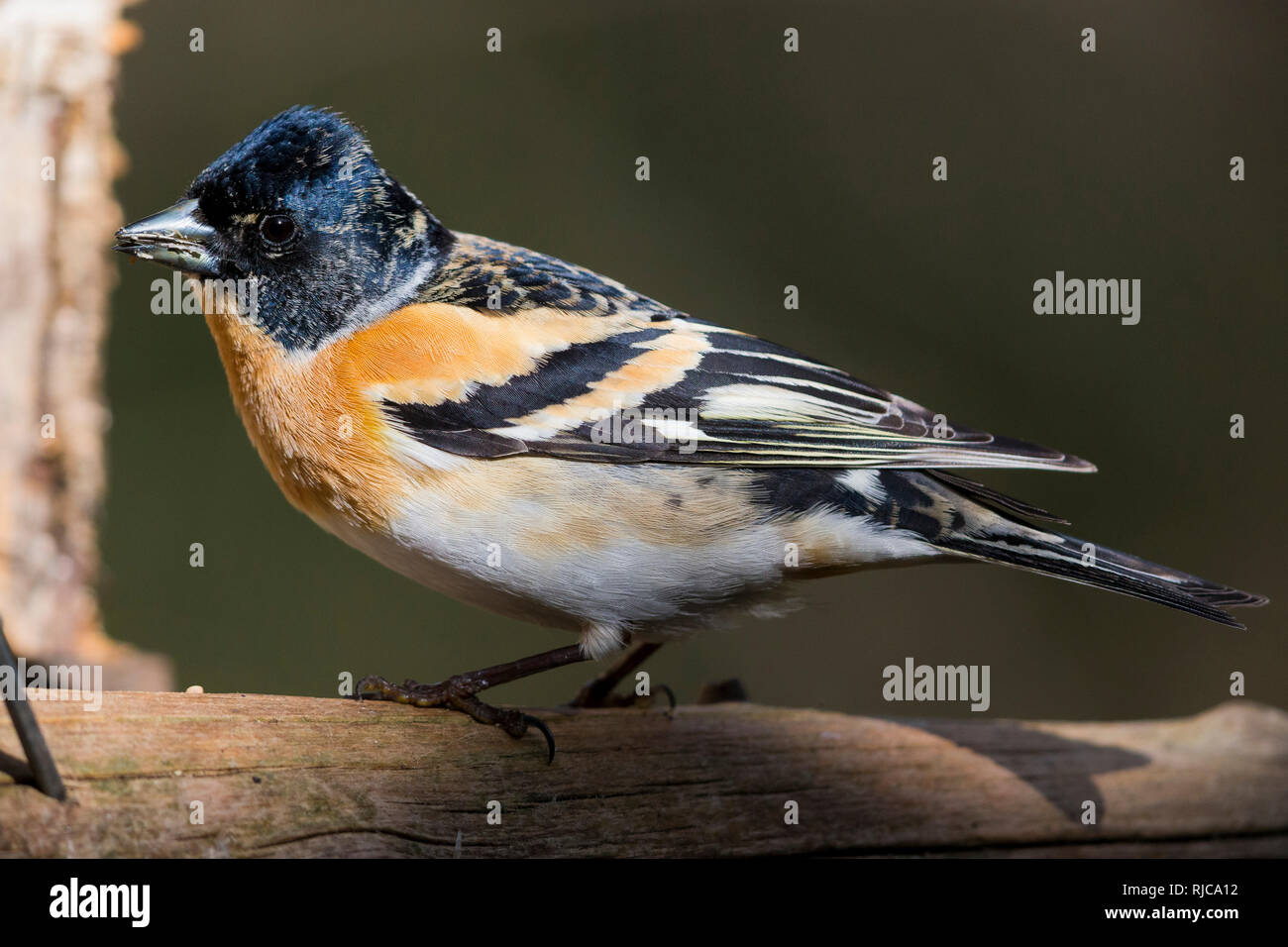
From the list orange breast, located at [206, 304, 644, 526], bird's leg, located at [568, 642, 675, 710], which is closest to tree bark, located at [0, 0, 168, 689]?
orange breast, located at [206, 304, 644, 526]

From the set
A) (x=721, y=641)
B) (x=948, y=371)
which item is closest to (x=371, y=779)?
(x=721, y=641)

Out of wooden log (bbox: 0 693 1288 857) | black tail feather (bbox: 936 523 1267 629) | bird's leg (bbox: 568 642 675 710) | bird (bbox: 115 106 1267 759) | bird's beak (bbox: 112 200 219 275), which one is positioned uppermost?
bird's beak (bbox: 112 200 219 275)

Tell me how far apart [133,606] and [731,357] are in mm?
3177

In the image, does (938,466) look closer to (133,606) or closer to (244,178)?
(244,178)

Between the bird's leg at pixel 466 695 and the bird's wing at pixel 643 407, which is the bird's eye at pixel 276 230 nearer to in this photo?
the bird's wing at pixel 643 407

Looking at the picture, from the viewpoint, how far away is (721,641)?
600 centimetres

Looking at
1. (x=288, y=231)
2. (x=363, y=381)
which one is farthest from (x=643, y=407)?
(x=288, y=231)

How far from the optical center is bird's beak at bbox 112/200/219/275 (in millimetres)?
2793

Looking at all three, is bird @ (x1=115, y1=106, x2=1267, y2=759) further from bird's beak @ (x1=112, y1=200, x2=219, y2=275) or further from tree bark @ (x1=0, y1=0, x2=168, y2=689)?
tree bark @ (x1=0, y1=0, x2=168, y2=689)

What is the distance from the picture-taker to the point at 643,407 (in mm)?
2791

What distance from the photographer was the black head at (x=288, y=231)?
2.81 m

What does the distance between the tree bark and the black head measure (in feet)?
2.76

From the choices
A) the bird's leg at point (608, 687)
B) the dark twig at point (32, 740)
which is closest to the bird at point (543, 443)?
the bird's leg at point (608, 687)

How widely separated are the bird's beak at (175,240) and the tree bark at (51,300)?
78 cm
